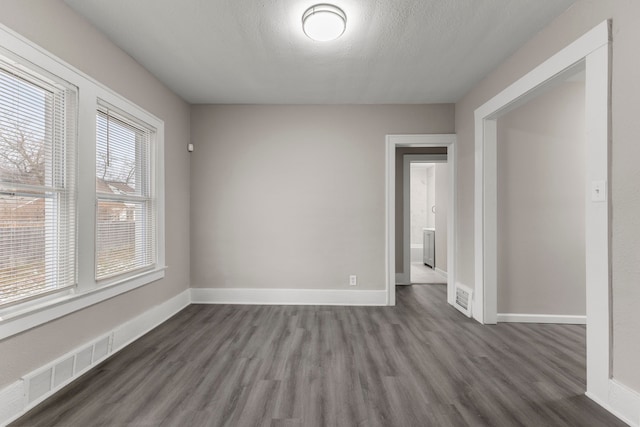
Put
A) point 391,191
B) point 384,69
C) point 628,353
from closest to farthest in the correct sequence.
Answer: point 628,353, point 384,69, point 391,191

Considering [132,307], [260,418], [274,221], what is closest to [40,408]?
[132,307]

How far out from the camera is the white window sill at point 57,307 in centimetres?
165

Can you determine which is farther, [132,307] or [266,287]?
[266,287]

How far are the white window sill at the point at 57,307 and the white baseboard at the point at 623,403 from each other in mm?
3515

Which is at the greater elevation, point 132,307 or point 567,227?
point 567,227

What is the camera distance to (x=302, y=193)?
3879mm

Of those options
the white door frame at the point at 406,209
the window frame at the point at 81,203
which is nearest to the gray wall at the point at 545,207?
the white door frame at the point at 406,209

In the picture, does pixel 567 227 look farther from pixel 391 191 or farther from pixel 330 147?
pixel 330 147

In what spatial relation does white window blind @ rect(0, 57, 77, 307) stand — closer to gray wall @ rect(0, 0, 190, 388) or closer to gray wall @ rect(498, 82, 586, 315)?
gray wall @ rect(0, 0, 190, 388)

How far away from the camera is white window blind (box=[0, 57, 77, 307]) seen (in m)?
1.70

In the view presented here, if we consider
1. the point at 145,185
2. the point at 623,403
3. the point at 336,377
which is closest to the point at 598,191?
the point at 623,403

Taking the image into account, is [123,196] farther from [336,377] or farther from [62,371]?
[336,377]

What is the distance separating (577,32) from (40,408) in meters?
4.24

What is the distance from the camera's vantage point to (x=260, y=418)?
65.6 inches
